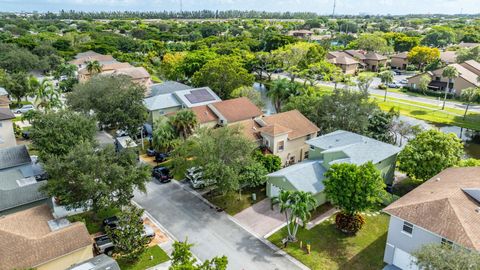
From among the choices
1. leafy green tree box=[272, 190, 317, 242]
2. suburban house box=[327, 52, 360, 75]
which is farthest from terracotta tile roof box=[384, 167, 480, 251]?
suburban house box=[327, 52, 360, 75]

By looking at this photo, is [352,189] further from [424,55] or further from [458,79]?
[424,55]

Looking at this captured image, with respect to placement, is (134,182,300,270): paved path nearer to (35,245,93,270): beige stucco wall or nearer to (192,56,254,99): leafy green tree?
(35,245,93,270): beige stucco wall

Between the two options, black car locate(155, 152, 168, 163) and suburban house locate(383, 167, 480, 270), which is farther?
black car locate(155, 152, 168, 163)

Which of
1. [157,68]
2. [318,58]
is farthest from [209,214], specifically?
[157,68]

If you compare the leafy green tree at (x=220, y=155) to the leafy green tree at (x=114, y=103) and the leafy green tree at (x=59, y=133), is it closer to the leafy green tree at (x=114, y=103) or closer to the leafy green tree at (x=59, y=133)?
the leafy green tree at (x=59, y=133)

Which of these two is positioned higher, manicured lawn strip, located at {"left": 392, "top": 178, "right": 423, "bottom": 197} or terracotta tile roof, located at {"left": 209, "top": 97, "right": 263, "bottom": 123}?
terracotta tile roof, located at {"left": 209, "top": 97, "right": 263, "bottom": 123}

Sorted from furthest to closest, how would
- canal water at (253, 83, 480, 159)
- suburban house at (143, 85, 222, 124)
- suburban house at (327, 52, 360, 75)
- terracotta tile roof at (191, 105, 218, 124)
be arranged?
suburban house at (327, 52, 360, 75) → suburban house at (143, 85, 222, 124) → canal water at (253, 83, 480, 159) → terracotta tile roof at (191, 105, 218, 124)

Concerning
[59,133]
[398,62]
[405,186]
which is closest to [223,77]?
[59,133]
